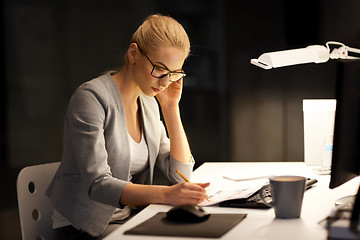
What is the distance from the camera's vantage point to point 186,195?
150 cm

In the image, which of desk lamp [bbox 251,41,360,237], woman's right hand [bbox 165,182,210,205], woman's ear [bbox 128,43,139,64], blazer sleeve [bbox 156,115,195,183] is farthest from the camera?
blazer sleeve [bbox 156,115,195,183]

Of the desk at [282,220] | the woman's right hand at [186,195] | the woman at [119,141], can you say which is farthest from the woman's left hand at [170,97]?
the woman's right hand at [186,195]

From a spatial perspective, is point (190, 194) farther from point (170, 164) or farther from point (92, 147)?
point (170, 164)

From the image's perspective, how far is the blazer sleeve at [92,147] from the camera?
5.37 feet

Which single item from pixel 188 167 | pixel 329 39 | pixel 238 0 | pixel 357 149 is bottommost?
pixel 188 167

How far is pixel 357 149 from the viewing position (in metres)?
1.41

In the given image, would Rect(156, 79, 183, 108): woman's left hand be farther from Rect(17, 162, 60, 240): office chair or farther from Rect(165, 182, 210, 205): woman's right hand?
Rect(165, 182, 210, 205): woman's right hand

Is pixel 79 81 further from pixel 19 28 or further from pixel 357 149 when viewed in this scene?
pixel 357 149

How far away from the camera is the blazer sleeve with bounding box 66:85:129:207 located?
1.64 m

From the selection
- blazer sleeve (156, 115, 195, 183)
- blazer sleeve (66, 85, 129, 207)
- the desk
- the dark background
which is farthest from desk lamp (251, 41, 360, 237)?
the dark background

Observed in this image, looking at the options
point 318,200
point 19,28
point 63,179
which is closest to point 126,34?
point 19,28

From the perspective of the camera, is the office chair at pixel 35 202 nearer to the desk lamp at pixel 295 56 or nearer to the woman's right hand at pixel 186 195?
the woman's right hand at pixel 186 195

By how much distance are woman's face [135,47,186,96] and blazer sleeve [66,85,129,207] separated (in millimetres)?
206

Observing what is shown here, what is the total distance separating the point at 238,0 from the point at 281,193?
1708 millimetres
